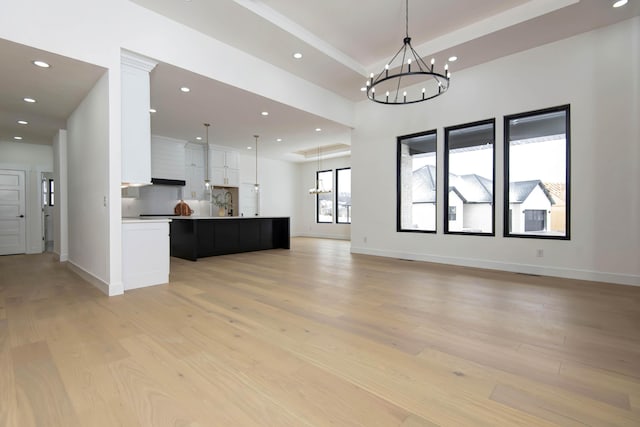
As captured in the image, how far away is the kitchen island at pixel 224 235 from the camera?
20.3ft

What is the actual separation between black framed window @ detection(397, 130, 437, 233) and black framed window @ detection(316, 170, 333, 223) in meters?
5.07

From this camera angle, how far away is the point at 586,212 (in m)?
4.27

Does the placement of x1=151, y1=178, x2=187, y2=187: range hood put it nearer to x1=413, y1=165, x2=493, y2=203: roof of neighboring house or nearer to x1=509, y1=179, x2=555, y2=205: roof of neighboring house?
x1=413, y1=165, x2=493, y2=203: roof of neighboring house

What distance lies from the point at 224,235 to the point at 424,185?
4623 millimetres

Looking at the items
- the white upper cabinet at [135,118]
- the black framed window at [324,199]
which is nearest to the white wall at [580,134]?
the white upper cabinet at [135,118]

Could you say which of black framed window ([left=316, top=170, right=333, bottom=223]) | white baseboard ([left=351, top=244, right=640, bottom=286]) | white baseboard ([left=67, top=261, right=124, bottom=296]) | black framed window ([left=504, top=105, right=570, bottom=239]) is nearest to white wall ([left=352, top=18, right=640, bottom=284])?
white baseboard ([left=351, top=244, right=640, bottom=286])

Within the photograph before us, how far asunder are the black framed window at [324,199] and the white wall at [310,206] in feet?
0.55

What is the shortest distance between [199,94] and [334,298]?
4107 millimetres

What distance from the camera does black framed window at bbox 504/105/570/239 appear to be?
457cm

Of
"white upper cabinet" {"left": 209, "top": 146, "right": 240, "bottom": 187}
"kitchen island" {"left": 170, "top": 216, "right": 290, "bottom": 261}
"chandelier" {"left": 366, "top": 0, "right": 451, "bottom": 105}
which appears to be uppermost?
"chandelier" {"left": 366, "top": 0, "right": 451, "bottom": 105}

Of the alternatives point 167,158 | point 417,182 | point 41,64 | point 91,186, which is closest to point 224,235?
point 91,186

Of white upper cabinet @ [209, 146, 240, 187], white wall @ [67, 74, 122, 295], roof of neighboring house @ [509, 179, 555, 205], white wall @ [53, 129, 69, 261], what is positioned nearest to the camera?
white wall @ [67, 74, 122, 295]

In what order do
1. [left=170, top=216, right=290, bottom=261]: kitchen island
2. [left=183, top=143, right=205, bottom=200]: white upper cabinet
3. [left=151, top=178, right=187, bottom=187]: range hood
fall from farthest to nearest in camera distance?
[left=183, top=143, right=205, bottom=200]: white upper cabinet → [left=151, top=178, right=187, bottom=187]: range hood → [left=170, top=216, right=290, bottom=261]: kitchen island

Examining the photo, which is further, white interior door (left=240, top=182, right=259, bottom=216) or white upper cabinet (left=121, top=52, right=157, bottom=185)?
white interior door (left=240, top=182, right=259, bottom=216)
